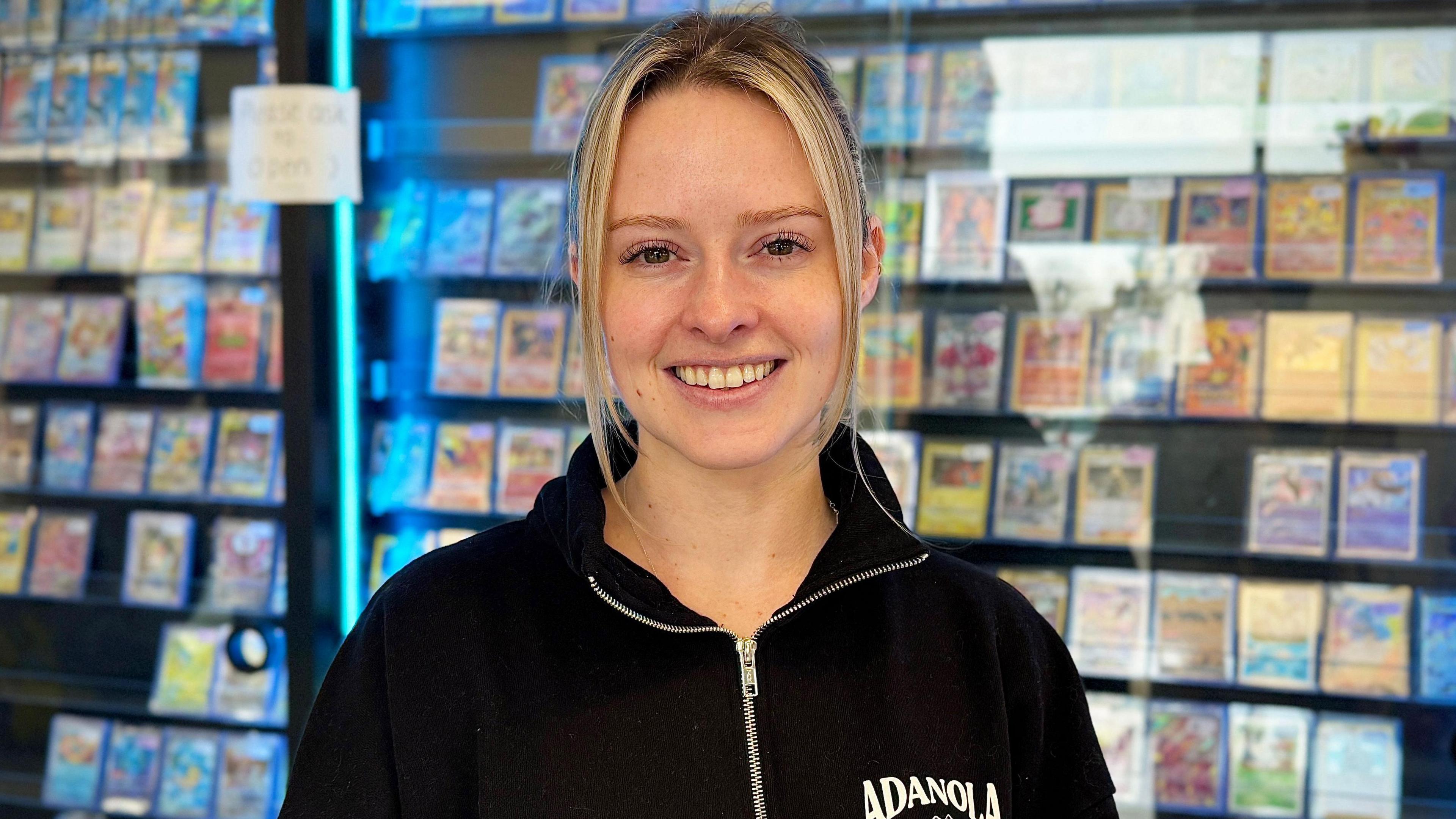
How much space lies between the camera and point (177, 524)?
10.2 ft

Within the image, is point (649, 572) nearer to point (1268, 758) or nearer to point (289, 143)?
point (289, 143)

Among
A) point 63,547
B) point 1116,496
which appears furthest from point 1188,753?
point 63,547

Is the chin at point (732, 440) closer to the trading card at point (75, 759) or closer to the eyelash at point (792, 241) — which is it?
the eyelash at point (792, 241)

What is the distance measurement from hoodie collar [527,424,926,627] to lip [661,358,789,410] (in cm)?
16

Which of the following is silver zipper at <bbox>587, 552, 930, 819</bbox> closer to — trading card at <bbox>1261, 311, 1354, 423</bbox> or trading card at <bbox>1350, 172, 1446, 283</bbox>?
trading card at <bbox>1261, 311, 1354, 423</bbox>

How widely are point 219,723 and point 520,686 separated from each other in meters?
2.46

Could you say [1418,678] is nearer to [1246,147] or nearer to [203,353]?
[1246,147]

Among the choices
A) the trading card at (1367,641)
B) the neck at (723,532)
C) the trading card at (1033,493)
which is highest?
the neck at (723,532)

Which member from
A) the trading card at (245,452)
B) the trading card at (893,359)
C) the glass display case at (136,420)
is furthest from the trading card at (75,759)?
the trading card at (893,359)

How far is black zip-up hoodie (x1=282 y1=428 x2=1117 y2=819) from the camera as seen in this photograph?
0.98m

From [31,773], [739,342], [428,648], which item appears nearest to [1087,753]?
[739,342]

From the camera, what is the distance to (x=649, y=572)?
1.04 m

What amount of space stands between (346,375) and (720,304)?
195cm

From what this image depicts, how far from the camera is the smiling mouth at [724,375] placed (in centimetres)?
98
